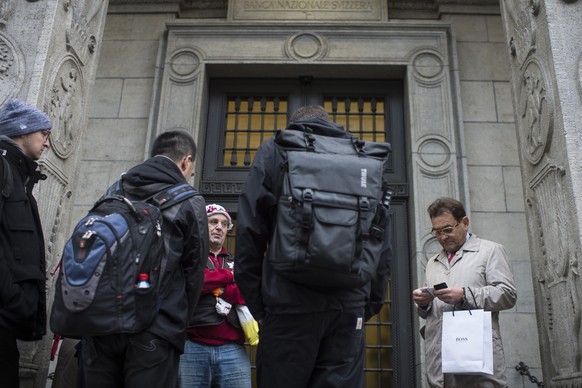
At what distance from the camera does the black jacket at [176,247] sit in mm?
3201

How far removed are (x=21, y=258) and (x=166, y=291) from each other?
1108 millimetres

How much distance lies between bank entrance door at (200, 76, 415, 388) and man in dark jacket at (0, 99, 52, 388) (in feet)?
13.4

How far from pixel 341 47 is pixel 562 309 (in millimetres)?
5055

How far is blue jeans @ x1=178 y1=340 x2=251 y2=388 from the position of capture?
4.11 m

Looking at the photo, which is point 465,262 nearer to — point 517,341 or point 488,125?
point 517,341

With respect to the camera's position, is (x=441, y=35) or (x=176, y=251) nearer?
(x=176, y=251)

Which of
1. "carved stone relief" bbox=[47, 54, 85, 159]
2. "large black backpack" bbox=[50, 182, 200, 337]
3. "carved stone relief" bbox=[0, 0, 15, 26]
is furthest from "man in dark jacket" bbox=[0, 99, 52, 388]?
"carved stone relief" bbox=[0, 0, 15, 26]

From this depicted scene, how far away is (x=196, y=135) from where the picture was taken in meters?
7.93

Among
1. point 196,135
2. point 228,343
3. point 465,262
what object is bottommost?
point 228,343

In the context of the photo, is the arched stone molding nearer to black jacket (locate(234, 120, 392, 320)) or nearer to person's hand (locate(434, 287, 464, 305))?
person's hand (locate(434, 287, 464, 305))

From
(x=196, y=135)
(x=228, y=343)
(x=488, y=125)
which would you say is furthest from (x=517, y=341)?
(x=196, y=135)

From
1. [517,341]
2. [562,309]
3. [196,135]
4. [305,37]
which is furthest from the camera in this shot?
[305,37]

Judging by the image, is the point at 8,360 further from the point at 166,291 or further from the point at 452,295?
the point at 452,295

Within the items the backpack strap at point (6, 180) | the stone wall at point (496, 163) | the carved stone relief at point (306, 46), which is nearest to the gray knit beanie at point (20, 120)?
the backpack strap at point (6, 180)
